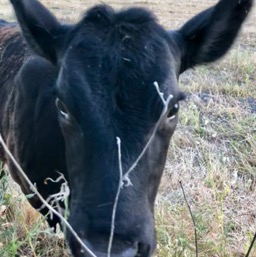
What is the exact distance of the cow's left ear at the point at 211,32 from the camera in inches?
151

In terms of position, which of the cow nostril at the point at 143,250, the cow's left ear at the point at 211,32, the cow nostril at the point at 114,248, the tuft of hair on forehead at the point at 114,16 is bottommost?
the cow nostril at the point at 143,250

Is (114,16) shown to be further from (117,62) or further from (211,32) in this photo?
(211,32)

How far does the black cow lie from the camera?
3.04 meters

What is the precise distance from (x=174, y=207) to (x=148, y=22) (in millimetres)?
2329

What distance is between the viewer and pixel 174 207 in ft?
18.4

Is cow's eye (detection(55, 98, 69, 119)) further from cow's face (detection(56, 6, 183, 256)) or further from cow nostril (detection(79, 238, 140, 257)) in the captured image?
cow nostril (detection(79, 238, 140, 257))

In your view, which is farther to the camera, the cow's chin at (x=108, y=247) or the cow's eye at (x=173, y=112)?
the cow's eye at (x=173, y=112)

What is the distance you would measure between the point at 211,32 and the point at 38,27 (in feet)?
3.61

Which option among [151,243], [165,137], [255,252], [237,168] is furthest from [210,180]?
[151,243]

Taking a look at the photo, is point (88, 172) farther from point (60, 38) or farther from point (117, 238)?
point (60, 38)

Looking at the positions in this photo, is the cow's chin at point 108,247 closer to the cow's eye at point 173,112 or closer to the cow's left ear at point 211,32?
the cow's eye at point 173,112

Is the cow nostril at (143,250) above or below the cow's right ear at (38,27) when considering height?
below

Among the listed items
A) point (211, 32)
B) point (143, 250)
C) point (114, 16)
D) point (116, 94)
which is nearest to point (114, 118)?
point (116, 94)

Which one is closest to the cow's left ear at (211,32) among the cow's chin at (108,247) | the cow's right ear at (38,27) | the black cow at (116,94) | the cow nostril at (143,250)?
the black cow at (116,94)
